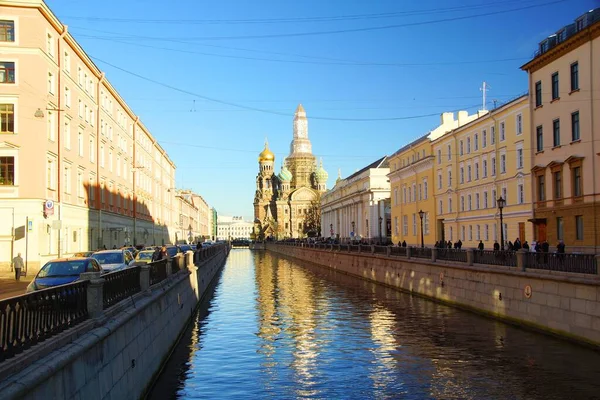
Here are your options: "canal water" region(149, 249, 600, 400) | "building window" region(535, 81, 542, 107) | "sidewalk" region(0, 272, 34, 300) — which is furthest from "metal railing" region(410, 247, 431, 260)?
"sidewalk" region(0, 272, 34, 300)

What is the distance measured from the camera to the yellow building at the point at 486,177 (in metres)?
48.9

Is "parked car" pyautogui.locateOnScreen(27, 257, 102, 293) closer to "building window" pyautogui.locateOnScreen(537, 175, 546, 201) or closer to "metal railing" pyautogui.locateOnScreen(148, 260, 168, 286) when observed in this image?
"metal railing" pyautogui.locateOnScreen(148, 260, 168, 286)

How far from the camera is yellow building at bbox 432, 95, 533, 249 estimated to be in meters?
48.9

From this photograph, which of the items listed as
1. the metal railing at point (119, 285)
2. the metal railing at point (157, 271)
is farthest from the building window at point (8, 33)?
the metal railing at point (119, 285)

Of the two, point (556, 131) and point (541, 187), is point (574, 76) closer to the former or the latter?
point (556, 131)

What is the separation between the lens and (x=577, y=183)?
3841cm

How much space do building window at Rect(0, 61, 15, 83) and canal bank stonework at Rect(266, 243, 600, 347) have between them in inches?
1006

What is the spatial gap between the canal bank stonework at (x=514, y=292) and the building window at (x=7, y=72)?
2554cm

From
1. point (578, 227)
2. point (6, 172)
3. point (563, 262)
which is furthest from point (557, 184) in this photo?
point (6, 172)

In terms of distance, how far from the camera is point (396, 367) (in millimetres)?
18781

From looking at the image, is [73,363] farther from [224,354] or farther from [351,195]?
[351,195]

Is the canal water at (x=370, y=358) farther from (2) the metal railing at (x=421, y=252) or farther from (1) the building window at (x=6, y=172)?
(1) the building window at (x=6, y=172)

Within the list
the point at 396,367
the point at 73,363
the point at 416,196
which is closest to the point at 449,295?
the point at 396,367

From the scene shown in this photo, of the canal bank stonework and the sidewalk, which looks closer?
the canal bank stonework
